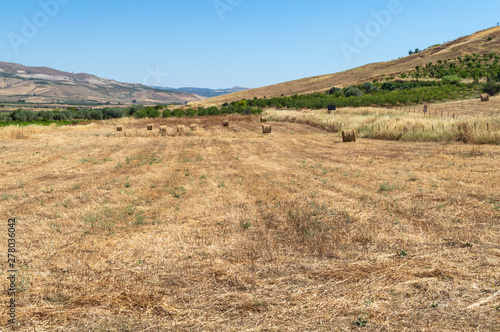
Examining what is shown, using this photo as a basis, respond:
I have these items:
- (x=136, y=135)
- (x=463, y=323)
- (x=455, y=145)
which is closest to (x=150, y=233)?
(x=463, y=323)

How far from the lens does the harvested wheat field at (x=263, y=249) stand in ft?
15.4

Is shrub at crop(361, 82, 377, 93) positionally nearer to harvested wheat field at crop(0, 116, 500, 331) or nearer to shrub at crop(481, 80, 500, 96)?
shrub at crop(481, 80, 500, 96)

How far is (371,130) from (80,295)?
84.5 feet

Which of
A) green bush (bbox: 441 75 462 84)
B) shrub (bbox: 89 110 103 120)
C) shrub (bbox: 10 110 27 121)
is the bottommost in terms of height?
green bush (bbox: 441 75 462 84)

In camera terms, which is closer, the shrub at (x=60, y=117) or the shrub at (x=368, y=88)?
the shrub at (x=60, y=117)

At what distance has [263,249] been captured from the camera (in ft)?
22.7

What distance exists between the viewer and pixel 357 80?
3969 inches

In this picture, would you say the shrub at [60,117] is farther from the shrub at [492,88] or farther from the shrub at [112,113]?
the shrub at [492,88]

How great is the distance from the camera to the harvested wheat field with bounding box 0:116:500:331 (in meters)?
4.68

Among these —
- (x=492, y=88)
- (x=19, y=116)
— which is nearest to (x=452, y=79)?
(x=492, y=88)

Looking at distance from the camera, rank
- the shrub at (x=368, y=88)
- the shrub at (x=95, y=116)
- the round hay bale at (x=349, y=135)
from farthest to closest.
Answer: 1. the shrub at (x=368, y=88)
2. the shrub at (x=95, y=116)
3. the round hay bale at (x=349, y=135)

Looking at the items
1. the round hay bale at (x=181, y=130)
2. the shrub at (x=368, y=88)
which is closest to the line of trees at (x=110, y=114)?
the round hay bale at (x=181, y=130)

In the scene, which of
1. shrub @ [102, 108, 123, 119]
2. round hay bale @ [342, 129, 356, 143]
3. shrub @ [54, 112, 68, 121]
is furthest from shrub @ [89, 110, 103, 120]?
round hay bale @ [342, 129, 356, 143]

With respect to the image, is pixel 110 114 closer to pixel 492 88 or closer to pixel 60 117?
pixel 60 117
